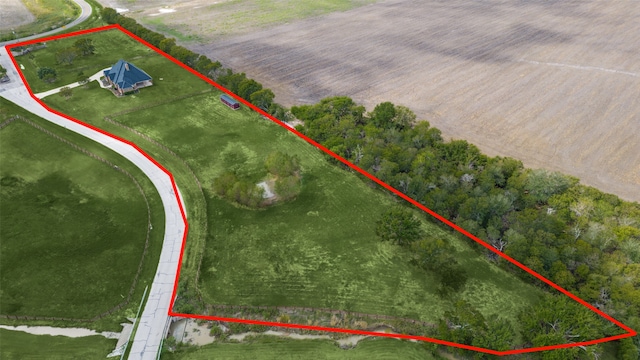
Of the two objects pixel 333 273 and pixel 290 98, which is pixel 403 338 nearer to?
pixel 333 273

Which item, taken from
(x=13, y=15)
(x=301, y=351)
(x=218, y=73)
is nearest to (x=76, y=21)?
(x=13, y=15)

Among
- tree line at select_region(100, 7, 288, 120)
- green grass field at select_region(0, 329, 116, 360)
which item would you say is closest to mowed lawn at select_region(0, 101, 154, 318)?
green grass field at select_region(0, 329, 116, 360)

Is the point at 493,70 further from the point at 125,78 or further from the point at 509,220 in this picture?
the point at 125,78

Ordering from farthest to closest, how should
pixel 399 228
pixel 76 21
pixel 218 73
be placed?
1. pixel 76 21
2. pixel 218 73
3. pixel 399 228

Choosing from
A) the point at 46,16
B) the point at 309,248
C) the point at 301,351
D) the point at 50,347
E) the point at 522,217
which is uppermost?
the point at 46,16

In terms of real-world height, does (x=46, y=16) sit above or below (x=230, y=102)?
above
